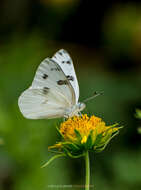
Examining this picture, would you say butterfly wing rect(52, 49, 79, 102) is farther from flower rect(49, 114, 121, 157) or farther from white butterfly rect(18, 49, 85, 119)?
flower rect(49, 114, 121, 157)

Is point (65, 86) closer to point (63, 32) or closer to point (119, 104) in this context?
point (119, 104)

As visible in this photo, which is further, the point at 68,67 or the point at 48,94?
the point at 68,67

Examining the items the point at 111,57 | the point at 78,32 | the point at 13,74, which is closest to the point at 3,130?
the point at 13,74

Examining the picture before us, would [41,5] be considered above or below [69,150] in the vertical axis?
above

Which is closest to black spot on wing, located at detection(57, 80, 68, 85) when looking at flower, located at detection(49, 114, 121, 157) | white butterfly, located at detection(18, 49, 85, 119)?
white butterfly, located at detection(18, 49, 85, 119)

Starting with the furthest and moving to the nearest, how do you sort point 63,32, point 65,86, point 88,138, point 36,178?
point 63,32
point 36,178
point 65,86
point 88,138

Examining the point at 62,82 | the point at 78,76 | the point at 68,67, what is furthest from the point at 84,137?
the point at 78,76

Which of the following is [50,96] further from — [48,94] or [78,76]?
[78,76]
